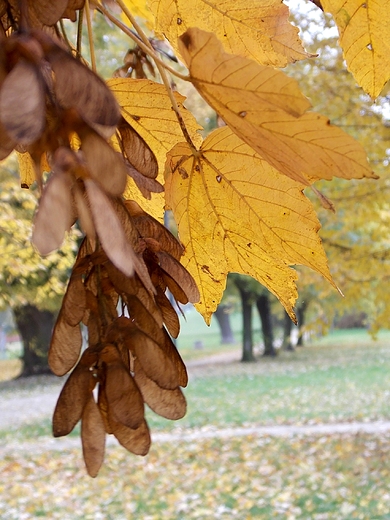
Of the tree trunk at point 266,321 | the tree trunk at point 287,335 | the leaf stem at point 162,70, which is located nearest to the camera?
the leaf stem at point 162,70

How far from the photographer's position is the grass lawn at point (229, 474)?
469 centimetres

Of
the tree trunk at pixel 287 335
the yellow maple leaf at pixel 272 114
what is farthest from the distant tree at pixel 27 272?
the tree trunk at pixel 287 335

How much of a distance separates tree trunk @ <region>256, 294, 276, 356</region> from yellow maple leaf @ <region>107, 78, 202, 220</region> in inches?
662

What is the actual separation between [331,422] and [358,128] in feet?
15.3

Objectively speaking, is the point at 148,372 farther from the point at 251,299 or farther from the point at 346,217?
the point at 251,299

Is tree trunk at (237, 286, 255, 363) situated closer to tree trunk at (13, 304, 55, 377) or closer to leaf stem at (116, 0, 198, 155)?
tree trunk at (13, 304, 55, 377)

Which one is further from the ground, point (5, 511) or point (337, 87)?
point (337, 87)

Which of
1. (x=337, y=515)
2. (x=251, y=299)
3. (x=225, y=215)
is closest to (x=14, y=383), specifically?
(x=251, y=299)

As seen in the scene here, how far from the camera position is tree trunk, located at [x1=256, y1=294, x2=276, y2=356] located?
17.5 meters

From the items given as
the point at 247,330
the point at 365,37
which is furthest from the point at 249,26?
the point at 247,330

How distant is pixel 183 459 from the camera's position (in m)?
6.32

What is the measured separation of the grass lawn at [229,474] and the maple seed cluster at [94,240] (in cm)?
446

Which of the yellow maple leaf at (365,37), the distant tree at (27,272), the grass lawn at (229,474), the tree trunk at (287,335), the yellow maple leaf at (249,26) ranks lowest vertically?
the grass lawn at (229,474)

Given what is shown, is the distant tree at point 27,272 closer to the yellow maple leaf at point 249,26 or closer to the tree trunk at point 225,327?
the yellow maple leaf at point 249,26
